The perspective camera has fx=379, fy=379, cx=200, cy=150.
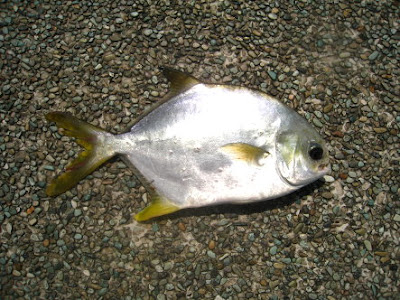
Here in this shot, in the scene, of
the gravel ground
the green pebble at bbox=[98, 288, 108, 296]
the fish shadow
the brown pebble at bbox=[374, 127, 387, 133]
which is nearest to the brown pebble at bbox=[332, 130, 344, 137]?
the gravel ground

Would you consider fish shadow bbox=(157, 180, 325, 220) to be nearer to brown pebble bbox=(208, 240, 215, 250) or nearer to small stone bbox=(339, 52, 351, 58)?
brown pebble bbox=(208, 240, 215, 250)

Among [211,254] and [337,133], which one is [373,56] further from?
[211,254]

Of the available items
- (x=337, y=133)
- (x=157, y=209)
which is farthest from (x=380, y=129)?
(x=157, y=209)

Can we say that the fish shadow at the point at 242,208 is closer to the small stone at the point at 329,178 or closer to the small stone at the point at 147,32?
the small stone at the point at 329,178

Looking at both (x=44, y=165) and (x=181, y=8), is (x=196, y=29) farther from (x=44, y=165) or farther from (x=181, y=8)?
(x=44, y=165)

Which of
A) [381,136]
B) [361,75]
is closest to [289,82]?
[361,75]
